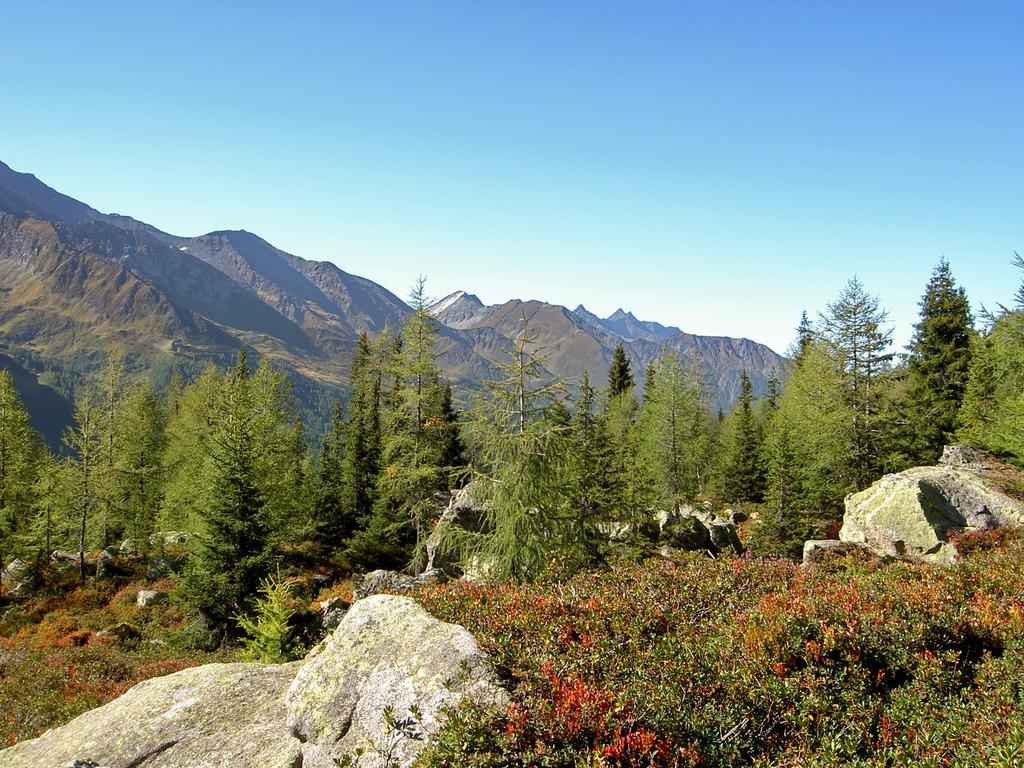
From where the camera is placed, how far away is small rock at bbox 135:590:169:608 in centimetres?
3070

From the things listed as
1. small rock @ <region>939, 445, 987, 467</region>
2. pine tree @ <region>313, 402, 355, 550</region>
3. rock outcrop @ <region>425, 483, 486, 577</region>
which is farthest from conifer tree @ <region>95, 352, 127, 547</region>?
small rock @ <region>939, 445, 987, 467</region>

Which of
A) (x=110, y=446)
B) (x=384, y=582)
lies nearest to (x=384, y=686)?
(x=384, y=582)

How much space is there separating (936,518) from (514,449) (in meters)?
14.4

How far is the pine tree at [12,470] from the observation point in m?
34.3

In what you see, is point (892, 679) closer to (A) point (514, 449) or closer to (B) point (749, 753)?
(B) point (749, 753)

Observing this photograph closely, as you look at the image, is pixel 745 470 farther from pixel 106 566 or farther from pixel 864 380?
pixel 106 566

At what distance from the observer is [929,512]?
18.7 m

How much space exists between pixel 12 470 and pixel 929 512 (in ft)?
159

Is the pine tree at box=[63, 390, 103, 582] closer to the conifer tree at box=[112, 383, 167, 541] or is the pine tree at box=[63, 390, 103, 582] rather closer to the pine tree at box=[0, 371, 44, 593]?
the conifer tree at box=[112, 383, 167, 541]

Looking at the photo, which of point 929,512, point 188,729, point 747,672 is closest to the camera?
point 747,672

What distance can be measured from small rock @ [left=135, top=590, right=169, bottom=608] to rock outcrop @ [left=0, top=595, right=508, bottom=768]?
2711cm

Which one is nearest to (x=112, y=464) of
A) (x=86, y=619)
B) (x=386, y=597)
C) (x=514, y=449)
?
(x=86, y=619)

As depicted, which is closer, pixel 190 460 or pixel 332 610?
pixel 332 610

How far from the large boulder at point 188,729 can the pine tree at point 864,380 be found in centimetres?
3183
